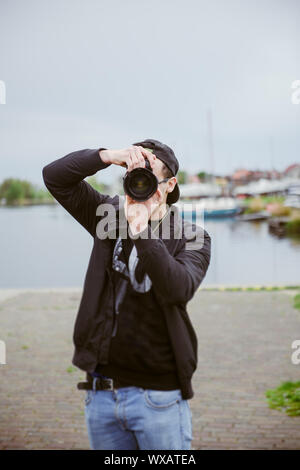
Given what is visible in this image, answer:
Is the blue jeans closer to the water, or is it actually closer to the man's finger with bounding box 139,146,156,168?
the man's finger with bounding box 139,146,156,168

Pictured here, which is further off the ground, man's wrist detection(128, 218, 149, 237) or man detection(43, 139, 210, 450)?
man's wrist detection(128, 218, 149, 237)

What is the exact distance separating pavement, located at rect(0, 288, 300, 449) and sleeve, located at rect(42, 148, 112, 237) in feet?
7.66

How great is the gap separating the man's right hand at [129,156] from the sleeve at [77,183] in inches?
1.7

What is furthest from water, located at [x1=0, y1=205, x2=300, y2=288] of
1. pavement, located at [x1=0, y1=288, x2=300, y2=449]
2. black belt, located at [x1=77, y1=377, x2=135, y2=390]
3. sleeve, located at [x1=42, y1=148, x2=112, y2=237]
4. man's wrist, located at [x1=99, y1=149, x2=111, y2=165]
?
black belt, located at [x1=77, y1=377, x2=135, y2=390]

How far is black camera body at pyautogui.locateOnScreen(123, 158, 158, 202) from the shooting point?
1664mm

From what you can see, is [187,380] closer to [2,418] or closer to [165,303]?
[165,303]

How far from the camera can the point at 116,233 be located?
185cm

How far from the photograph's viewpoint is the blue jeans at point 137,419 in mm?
1660

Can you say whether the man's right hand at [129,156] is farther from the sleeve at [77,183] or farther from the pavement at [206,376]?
the pavement at [206,376]

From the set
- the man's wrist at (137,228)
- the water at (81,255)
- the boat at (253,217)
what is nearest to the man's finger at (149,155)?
the man's wrist at (137,228)

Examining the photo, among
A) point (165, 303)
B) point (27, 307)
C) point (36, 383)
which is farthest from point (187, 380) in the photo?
point (27, 307)

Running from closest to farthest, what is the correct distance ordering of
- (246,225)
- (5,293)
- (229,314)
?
(229,314)
(5,293)
(246,225)

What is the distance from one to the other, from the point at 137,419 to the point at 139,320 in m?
0.35

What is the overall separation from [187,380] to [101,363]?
1.07 feet
